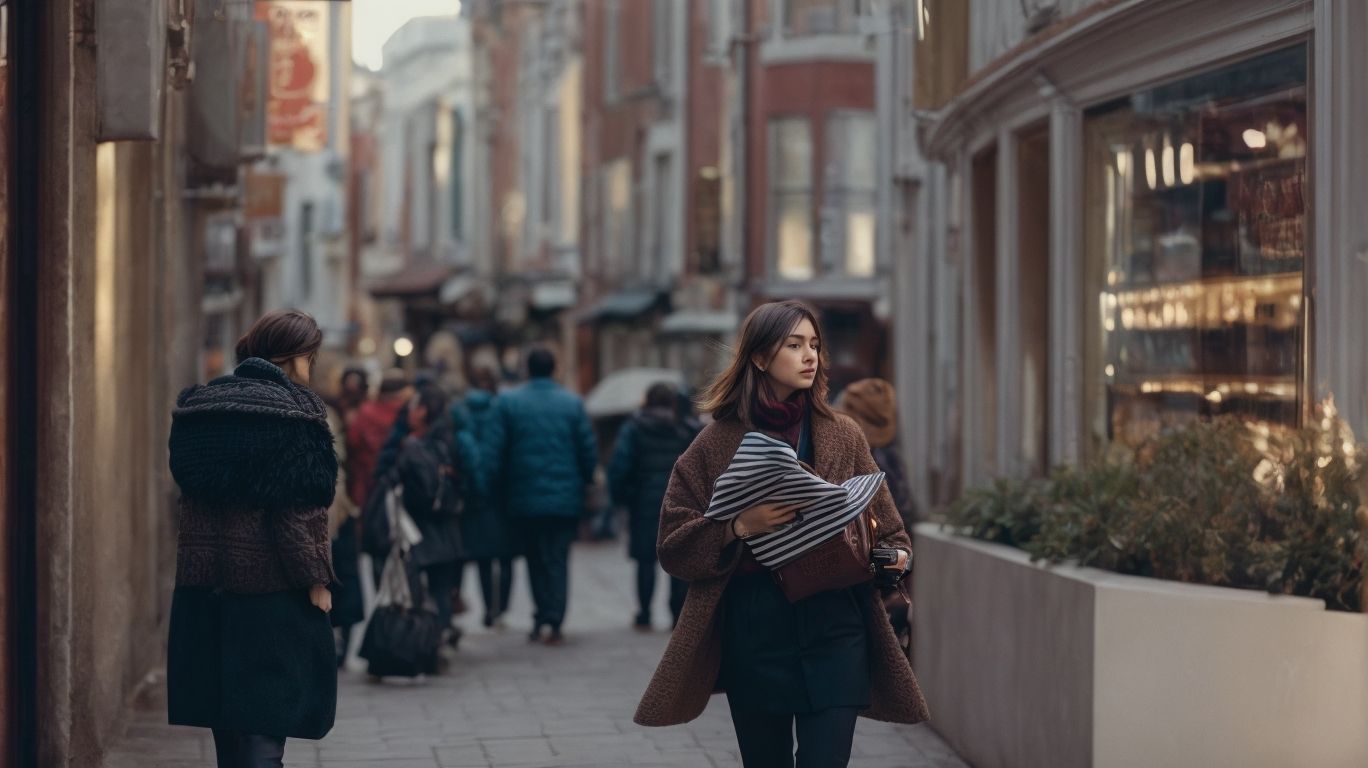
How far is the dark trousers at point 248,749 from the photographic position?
264 inches

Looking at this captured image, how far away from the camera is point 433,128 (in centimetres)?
5141

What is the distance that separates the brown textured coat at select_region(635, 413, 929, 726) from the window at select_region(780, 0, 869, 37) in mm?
23194

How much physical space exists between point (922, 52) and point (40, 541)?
623 cm

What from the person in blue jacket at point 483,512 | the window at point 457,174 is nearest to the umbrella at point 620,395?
the person in blue jacket at point 483,512

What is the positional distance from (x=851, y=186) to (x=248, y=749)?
76.6 feet

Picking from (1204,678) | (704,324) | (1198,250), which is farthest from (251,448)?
(704,324)

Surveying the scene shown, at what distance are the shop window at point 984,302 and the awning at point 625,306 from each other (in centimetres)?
2037

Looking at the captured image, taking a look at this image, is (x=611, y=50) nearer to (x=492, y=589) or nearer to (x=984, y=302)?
(x=492, y=589)

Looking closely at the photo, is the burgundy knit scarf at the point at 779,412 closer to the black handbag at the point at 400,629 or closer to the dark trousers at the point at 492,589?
the black handbag at the point at 400,629

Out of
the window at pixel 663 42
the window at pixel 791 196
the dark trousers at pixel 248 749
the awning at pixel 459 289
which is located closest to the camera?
the dark trousers at pixel 248 749

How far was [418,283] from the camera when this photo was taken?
160 feet

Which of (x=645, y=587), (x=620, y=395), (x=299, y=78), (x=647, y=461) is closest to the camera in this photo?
(x=647, y=461)

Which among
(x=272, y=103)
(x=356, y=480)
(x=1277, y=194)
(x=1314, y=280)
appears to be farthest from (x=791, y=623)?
(x=272, y=103)

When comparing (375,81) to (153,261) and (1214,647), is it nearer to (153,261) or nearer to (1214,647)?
(153,261)
